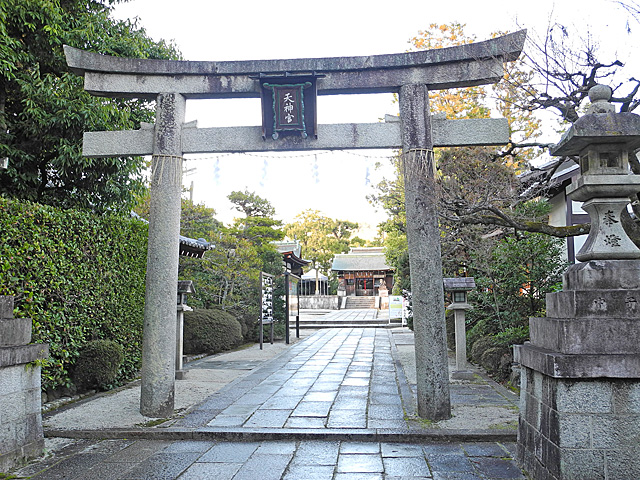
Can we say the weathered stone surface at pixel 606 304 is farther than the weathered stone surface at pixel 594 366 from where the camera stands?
Yes

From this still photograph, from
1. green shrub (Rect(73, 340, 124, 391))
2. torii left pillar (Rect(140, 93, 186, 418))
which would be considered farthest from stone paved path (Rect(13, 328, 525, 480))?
green shrub (Rect(73, 340, 124, 391))

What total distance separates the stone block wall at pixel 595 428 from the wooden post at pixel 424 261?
2.18 meters

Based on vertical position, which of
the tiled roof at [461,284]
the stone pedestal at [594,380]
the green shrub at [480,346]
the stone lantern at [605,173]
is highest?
the stone lantern at [605,173]

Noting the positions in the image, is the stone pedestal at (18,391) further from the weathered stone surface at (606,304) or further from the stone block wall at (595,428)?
the weathered stone surface at (606,304)

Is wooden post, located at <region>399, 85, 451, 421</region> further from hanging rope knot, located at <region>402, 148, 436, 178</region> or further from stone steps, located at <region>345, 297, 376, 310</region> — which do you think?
A: stone steps, located at <region>345, 297, 376, 310</region>

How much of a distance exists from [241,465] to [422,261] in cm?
301

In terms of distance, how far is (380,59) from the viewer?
6.26m

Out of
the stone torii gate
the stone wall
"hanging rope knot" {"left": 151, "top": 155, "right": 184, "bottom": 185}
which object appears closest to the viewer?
the stone torii gate

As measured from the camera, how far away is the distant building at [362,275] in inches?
1860

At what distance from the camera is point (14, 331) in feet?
14.6

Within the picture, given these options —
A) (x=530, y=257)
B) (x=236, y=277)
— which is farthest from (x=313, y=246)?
(x=530, y=257)

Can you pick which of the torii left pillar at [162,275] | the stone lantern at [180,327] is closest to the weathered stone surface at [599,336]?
the torii left pillar at [162,275]

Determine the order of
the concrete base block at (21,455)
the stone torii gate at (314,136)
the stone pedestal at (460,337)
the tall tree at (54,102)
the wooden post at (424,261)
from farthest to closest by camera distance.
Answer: the stone pedestal at (460,337) → the tall tree at (54,102) → the stone torii gate at (314,136) → the wooden post at (424,261) → the concrete base block at (21,455)

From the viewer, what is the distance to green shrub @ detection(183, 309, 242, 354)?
42.5ft
